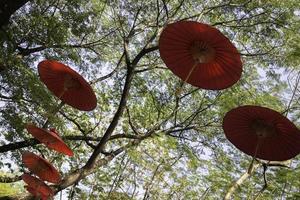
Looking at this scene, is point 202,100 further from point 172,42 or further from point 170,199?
point 172,42

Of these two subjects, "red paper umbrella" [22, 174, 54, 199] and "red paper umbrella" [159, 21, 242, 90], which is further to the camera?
"red paper umbrella" [22, 174, 54, 199]

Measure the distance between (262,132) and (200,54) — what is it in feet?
3.42

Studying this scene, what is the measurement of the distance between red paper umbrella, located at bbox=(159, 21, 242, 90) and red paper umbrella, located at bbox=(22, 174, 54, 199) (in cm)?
225

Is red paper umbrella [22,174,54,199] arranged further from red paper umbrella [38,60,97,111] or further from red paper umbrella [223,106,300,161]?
red paper umbrella [223,106,300,161]

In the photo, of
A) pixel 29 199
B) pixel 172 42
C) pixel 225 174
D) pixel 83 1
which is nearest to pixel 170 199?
pixel 225 174

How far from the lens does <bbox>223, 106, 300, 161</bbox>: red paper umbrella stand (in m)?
3.89

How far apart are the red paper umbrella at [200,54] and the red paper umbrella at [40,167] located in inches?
78.3

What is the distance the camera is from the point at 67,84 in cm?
475

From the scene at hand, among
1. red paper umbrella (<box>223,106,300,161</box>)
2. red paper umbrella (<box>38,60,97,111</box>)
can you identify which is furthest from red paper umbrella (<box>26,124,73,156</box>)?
red paper umbrella (<box>223,106,300,161</box>)

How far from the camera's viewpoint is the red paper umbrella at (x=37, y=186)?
16.0ft

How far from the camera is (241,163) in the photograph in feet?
31.6

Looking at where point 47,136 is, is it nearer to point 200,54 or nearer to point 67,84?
point 67,84

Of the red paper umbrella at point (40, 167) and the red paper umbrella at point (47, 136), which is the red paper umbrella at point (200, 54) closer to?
the red paper umbrella at point (47, 136)

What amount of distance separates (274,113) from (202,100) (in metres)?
5.92
